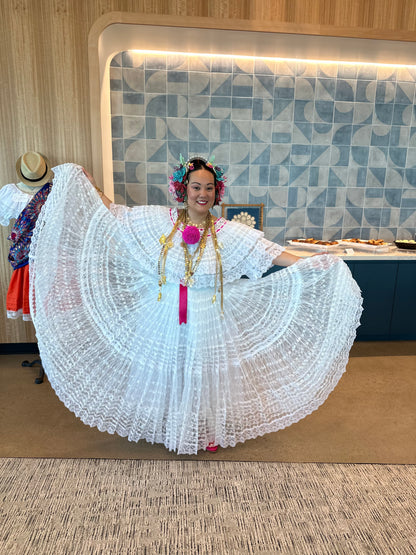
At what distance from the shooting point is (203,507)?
2074 mm

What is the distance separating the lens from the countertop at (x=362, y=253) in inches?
152

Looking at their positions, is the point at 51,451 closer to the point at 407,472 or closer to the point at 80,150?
the point at 407,472

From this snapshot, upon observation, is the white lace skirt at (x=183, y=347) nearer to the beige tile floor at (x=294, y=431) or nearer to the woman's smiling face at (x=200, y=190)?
the beige tile floor at (x=294, y=431)

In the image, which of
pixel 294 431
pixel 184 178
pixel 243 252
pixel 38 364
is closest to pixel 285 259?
pixel 243 252

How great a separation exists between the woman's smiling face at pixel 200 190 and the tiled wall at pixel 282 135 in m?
1.77

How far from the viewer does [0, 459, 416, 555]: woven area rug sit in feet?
6.13

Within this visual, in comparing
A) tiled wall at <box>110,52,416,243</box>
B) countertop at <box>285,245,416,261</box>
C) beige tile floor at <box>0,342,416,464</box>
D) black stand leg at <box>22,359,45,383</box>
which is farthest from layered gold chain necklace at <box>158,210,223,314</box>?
tiled wall at <box>110,52,416,243</box>

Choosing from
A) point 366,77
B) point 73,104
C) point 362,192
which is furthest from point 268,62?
point 73,104

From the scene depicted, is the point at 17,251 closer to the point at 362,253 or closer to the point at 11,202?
the point at 11,202

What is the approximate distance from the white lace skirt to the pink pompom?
0.26 m

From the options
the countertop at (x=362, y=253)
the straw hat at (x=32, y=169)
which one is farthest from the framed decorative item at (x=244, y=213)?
the straw hat at (x=32, y=169)

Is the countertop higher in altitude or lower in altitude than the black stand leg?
higher

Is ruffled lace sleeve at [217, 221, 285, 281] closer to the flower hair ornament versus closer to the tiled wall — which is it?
the flower hair ornament

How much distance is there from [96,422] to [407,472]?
161cm
